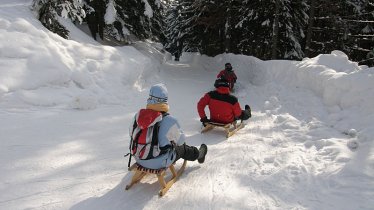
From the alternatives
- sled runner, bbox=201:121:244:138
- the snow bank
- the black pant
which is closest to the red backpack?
the black pant

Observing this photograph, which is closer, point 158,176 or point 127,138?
point 158,176

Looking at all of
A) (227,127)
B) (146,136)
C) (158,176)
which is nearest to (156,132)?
(146,136)

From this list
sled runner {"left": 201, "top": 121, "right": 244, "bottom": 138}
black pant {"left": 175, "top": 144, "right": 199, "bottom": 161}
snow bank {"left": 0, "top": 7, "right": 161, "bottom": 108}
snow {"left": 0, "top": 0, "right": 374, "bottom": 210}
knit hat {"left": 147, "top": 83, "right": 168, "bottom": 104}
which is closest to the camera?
snow {"left": 0, "top": 0, "right": 374, "bottom": 210}

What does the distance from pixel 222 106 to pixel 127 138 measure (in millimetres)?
2170

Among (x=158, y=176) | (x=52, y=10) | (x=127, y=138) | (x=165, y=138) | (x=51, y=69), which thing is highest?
(x=52, y=10)

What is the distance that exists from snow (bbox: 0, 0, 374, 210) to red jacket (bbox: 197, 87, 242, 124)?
421 millimetres

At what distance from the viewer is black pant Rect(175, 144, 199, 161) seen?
512cm

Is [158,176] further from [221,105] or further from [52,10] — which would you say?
[52,10]

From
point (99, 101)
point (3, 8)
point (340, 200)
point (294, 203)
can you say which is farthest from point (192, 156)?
point (3, 8)

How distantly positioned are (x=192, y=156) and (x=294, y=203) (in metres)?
1.64

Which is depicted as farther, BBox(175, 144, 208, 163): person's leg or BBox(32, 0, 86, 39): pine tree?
BBox(32, 0, 86, 39): pine tree

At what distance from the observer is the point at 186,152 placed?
5289 millimetres

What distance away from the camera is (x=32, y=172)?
16.9 feet

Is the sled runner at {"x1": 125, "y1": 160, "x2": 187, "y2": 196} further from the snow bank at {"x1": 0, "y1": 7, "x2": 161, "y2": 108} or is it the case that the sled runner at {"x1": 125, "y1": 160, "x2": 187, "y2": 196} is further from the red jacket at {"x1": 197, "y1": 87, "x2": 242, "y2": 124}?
the snow bank at {"x1": 0, "y1": 7, "x2": 161, "y2": 108}
